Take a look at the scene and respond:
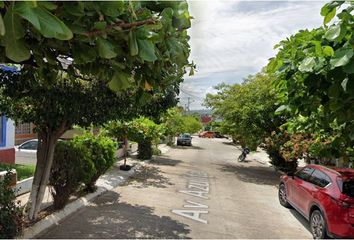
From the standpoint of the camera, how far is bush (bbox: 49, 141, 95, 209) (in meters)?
8.38

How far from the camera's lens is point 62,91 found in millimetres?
7090

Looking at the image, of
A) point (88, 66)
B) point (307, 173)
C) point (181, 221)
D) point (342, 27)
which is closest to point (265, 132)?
point (307, 173)

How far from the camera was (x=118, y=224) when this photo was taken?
27.4 feet

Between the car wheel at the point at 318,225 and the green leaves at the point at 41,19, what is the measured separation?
7.64m

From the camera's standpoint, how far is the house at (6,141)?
13633 mm

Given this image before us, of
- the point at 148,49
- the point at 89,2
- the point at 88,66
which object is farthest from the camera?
the point at 88,66

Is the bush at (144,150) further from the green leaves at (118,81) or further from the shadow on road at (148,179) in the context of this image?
the green leaves at (118,81)

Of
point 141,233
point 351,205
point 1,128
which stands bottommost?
point 141,233

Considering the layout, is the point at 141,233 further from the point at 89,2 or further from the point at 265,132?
the point at 265,132

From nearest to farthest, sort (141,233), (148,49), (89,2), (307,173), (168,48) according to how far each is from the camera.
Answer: (89,2) → (148,49) → (168,48) → (141,233) → (307,173)

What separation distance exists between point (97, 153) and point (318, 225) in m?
6.15

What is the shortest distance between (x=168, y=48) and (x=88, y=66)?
725 mm

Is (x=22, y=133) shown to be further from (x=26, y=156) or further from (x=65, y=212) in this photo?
(x=65, y=212)

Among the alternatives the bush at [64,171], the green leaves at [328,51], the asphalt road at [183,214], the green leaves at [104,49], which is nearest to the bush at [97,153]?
the asphalt road at [183,214]
